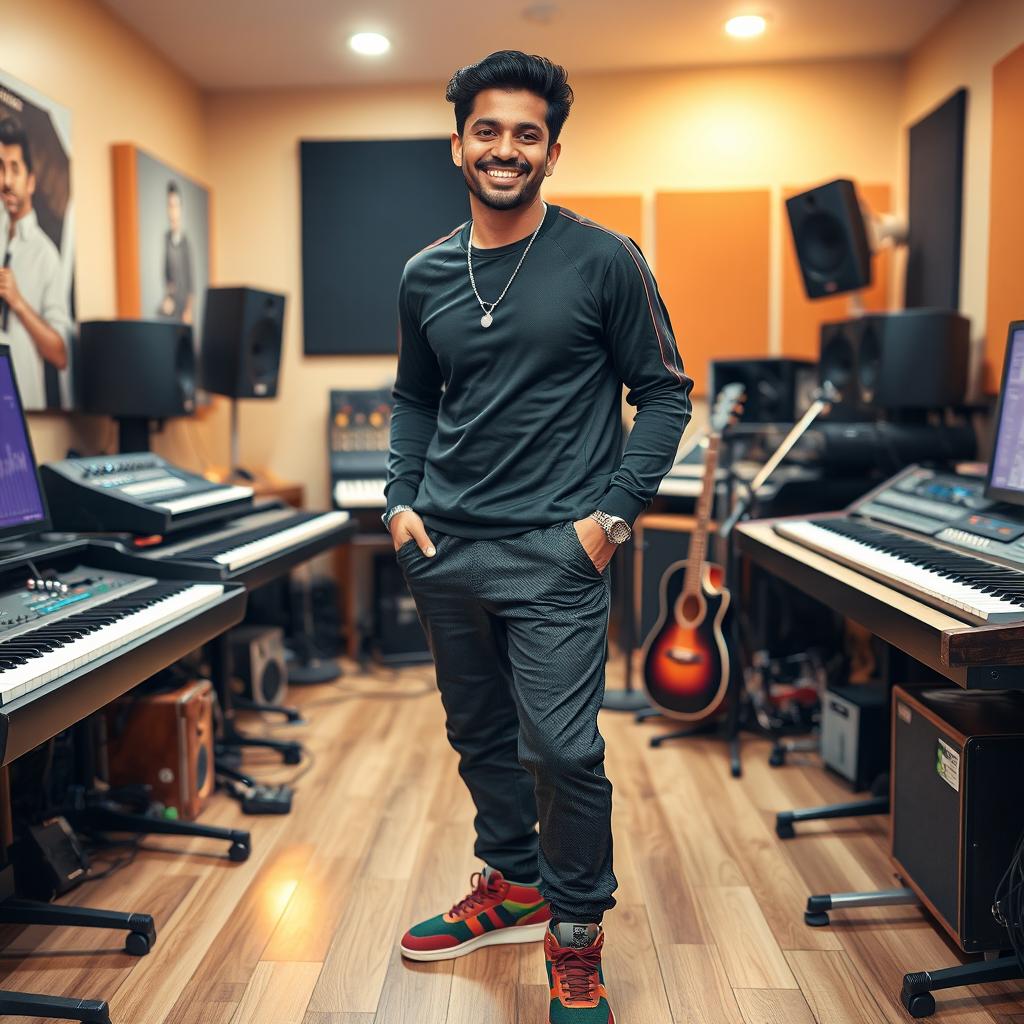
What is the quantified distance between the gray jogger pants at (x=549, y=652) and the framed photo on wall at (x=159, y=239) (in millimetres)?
2427

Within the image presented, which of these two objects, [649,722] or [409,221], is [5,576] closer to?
[649,722]

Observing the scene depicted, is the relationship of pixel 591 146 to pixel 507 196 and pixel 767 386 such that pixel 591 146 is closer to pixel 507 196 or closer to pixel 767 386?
pixel 767 386

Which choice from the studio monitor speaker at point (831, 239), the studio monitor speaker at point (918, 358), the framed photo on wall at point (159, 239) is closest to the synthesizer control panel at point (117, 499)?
the framed photo on wall at point (159, 239)

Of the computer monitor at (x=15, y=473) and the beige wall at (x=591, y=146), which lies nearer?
the computer monitor at (x=15, y=473)

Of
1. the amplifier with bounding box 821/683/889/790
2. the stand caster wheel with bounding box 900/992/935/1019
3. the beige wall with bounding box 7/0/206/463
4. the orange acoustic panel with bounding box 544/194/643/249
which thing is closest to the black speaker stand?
the beige wall with bounding box 7/0/206/463

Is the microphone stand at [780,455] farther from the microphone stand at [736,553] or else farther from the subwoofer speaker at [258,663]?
the subwoofer speaker at [258,663]

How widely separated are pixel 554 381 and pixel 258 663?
7.17 ft

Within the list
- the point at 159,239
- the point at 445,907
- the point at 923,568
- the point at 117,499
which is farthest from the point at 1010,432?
the point at 159,239

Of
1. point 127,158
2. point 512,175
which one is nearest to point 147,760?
point 512,175

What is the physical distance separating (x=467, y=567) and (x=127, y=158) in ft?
8.70

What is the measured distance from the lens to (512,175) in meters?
1.60

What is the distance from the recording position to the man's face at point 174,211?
3.95m

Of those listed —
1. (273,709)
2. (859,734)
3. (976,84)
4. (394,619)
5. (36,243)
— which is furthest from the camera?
(394,619)

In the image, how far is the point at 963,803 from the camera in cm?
181
